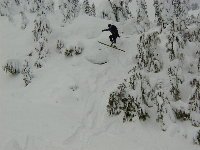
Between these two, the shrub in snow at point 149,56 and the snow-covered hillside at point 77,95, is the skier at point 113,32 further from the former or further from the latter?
the shrub in snow at point 149,56

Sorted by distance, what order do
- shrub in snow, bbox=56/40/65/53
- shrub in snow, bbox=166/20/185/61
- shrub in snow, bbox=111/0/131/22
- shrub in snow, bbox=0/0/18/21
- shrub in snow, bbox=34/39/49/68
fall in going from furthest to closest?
shrub in snow, bbox=111/0/131/22, shrub in snow, bbox=0/0/18/21, shrub in snow, bbox=56/40/65/53, shrub in snow, bbox=34/39/49/68, shrub in snow, bbox=166/20/185/61

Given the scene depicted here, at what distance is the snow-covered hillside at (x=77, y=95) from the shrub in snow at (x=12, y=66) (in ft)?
0.19

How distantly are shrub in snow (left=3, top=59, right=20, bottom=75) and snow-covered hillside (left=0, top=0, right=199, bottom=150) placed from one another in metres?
0.06

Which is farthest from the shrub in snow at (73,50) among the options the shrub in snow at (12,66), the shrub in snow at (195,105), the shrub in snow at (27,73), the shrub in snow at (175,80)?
the shrub in snow at (195,105)

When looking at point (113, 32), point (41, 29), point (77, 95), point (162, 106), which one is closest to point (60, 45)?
point (41, 29)

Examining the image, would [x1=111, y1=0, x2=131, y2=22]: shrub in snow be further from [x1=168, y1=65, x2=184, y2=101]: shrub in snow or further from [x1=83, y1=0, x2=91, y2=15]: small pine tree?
[x1=168, y1=65, x2=184, y2=101]: shrub in snow

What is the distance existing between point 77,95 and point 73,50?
3.04 meters

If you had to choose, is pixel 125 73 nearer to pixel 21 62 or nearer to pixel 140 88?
pixel 140 88

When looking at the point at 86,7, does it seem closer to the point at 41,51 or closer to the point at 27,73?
the point at 41,51

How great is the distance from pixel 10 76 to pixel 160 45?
20.0 feet

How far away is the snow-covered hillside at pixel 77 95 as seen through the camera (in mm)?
7578

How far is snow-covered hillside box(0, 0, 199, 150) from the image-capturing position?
7578mm

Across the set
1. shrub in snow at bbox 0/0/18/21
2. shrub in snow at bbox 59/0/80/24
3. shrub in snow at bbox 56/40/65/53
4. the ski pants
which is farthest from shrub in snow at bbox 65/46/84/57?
shrub in snow at bbox 0/0/18/21

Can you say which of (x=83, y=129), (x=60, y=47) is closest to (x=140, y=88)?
(x=83, y=129)
